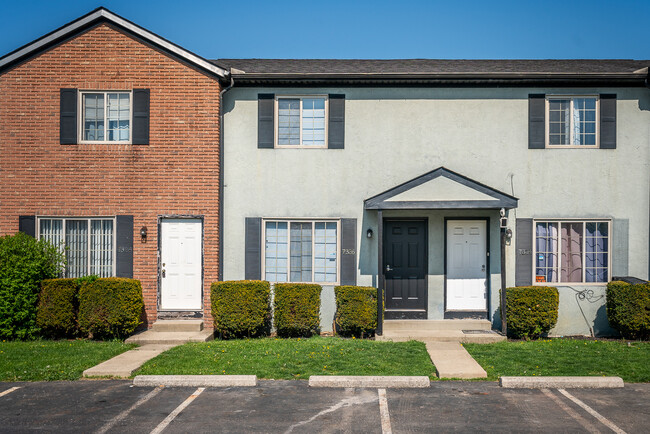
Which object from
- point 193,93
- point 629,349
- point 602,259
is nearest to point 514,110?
point 602,259

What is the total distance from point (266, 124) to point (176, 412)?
6760 mm

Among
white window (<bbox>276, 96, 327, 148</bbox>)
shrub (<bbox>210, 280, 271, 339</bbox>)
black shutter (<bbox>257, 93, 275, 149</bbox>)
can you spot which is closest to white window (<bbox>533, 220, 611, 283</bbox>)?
white window (<bbox>276, 96, 327, 148</bbox>)

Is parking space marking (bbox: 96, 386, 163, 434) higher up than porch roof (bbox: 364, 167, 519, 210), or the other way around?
porch roof (bbox: 364, 167, 519, 210)

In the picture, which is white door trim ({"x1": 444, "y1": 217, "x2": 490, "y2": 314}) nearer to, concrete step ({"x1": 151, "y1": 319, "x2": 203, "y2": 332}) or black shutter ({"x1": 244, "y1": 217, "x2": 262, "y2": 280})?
black shutter ({"x1": 244, "y1": 217, "x2": 262, "y2": 280})

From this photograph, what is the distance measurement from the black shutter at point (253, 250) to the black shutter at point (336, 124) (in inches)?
94.1

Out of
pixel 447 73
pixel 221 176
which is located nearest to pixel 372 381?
pixel 221 176

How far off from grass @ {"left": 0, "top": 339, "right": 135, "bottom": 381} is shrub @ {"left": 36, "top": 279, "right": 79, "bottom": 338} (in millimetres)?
348

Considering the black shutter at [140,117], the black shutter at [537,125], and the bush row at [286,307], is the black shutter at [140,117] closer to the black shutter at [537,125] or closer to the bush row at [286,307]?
the bush row at [286,307]

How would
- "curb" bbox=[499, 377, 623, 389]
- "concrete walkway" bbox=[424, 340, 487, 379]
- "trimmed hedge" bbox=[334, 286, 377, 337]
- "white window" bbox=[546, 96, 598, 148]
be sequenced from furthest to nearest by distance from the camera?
"white window" bbox=[546, 96, 598, 148] → "trimmed hedge" bbox=[334, 286, 377, 337] → "concrete walkway" bbox=[424, 340, 487, 379] → "curb" bbox=[499, 377, 623, 389]

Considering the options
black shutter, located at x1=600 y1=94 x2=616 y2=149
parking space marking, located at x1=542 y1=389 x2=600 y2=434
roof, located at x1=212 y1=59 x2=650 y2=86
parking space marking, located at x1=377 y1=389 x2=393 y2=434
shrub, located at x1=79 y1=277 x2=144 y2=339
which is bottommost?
parking space marking, located at x1=377 y1=389 x2=393 y2=434

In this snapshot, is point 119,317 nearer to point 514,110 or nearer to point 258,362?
point 258,362

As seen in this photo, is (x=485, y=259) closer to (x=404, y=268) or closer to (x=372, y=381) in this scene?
(x=404, y=268)

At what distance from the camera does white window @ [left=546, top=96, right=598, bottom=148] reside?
11.5 meters

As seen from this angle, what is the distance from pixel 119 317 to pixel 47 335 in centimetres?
161
